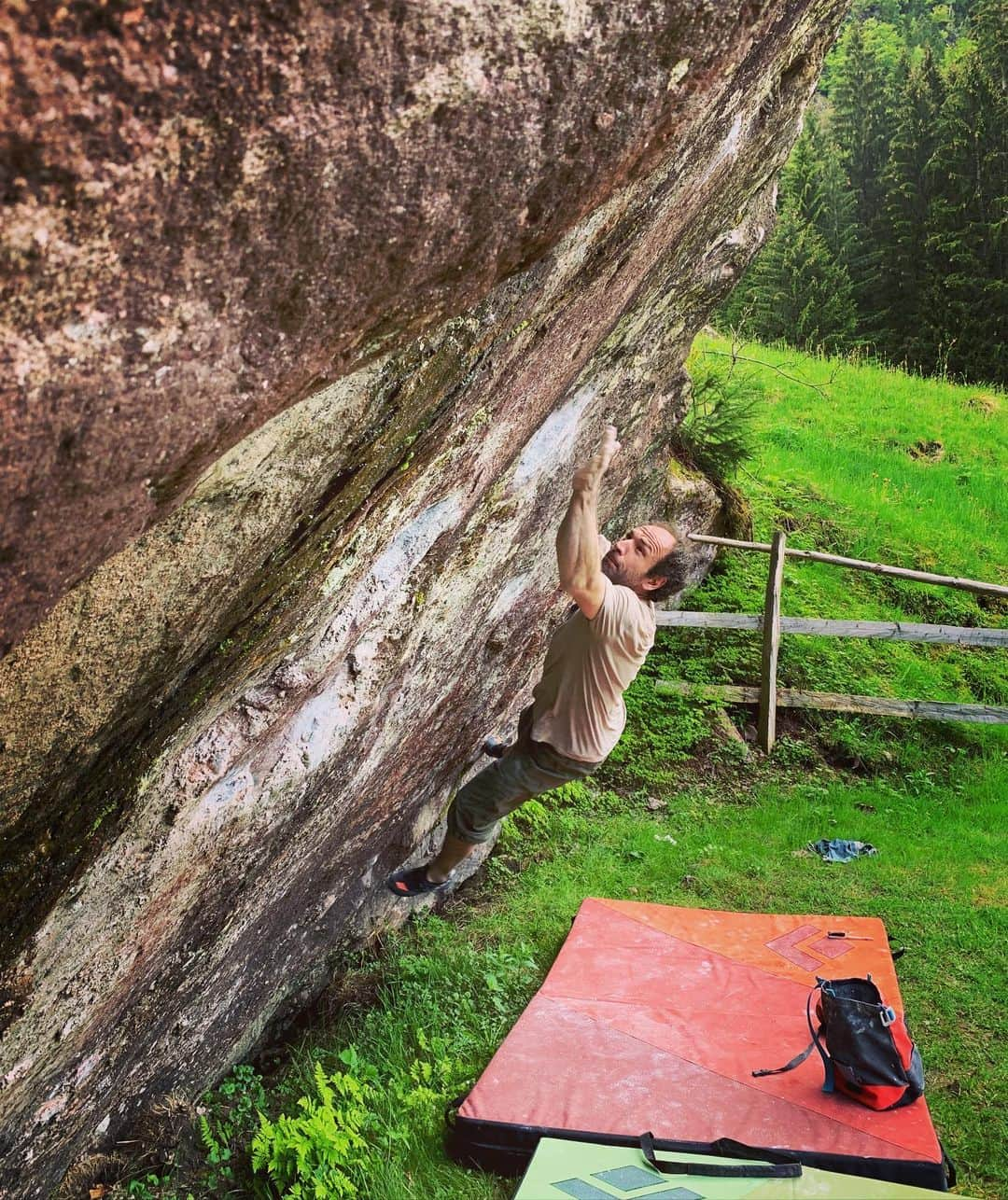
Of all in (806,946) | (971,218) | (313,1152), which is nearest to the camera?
(313,1152)

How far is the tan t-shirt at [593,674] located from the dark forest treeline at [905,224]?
19.8 metres


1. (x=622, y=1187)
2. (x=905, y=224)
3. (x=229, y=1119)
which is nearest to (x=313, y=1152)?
(x=229, y=1119)

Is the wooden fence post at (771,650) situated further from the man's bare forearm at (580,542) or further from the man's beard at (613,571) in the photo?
the man's bare forearm at (580,542)

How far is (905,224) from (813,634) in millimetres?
21965

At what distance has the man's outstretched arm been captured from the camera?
11.5 feet

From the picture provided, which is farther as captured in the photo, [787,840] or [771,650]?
[771,650]

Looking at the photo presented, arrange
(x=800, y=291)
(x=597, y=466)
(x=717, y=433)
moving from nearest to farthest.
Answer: (x=597, y=466) < (x=717, y=433) < (x=800, y=291)

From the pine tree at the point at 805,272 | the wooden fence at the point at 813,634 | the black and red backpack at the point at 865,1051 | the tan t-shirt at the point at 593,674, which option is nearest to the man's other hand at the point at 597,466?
the tan t-shirt at the point at 593,674

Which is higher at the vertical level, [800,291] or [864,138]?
[864,138]

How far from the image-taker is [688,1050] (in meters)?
5.25

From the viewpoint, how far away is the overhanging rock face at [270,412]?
1.36m

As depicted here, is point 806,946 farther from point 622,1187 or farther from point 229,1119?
point 229,1119

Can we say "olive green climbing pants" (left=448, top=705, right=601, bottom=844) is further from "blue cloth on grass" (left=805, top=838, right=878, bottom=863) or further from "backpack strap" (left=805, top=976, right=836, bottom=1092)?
"blue cloth on grass" (left=805, top=838, right=878, bottom=863)

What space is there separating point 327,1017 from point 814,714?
5.67 m
